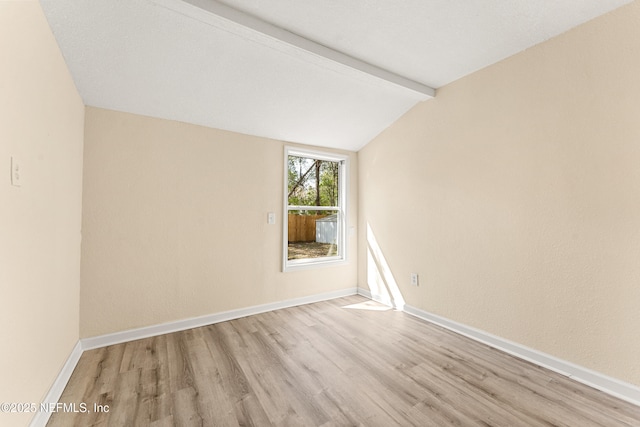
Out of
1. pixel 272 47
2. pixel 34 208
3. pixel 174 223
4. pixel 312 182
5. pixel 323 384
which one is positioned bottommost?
pixel 323 384

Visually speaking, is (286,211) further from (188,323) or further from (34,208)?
(34,208)

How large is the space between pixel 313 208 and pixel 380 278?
129 centimetres

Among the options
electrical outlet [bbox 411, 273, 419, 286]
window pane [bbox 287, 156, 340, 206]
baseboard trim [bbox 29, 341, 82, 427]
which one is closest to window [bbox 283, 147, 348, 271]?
window pane [bbox 287, 156, 340, 206]

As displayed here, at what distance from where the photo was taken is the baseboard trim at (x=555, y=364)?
1.74 meters

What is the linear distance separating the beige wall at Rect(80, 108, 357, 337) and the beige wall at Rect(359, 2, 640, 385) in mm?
1788

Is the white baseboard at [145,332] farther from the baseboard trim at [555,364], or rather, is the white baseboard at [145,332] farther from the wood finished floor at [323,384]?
the baseboard trim at [555,364]

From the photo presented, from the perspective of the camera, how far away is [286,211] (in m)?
3.43

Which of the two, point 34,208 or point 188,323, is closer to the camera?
point 34,208

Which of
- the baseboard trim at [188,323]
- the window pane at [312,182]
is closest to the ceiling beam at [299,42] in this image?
the window pane at [312,182]

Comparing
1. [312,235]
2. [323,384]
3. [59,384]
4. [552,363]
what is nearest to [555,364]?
[552,363]

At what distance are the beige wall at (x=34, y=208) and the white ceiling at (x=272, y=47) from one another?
319mm

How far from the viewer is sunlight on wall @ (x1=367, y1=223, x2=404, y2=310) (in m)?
3.39

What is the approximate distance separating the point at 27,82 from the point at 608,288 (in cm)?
356

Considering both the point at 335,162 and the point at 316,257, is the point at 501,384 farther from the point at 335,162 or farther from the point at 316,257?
the point at 335,162
